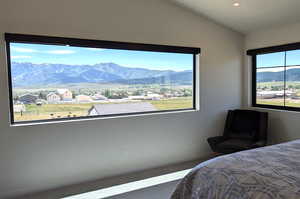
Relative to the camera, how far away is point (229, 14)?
11.9 ft

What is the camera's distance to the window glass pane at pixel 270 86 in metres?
3.99

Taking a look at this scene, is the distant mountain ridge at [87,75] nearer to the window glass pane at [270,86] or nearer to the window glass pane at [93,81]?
the window glass pane at [93,81]

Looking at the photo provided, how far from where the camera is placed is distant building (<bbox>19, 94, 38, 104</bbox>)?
9.42 ft

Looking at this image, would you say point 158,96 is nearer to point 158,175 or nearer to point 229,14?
point 158,175

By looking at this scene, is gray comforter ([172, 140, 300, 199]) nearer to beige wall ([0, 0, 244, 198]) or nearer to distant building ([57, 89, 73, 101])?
beige wall ([0, 0, 244, 198])

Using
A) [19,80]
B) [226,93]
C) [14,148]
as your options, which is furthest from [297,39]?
[14,148]

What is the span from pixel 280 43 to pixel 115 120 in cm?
296

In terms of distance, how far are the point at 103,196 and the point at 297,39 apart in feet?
11.9

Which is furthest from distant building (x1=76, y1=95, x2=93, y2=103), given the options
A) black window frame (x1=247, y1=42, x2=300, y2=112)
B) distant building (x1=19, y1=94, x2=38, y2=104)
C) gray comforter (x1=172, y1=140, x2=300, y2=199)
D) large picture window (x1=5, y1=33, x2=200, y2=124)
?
black window frame (x1=247, y1=42, x2=300, y2=112)

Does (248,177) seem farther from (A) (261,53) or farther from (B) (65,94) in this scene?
(A) (261,53)

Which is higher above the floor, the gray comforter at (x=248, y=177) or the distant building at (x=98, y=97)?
the distant building at (x=98, y=97)

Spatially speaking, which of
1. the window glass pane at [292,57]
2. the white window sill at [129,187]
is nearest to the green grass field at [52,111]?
the white window sill at [129,187]

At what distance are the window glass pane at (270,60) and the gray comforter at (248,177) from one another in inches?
97.4

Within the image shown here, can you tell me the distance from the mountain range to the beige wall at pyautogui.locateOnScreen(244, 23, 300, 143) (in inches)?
12.9
